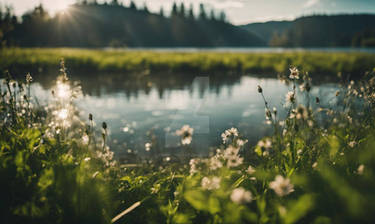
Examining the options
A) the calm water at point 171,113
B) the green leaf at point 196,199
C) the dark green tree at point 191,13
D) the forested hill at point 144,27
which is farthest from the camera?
the dark green tree at point 191,13

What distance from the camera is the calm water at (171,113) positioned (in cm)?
627

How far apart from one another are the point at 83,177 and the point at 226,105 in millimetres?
8075

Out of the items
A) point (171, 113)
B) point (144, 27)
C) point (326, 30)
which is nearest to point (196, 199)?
point (171, 113)

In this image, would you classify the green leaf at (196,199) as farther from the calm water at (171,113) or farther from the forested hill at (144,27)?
the forested hill at (144,27)

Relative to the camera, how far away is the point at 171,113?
28.7 feet

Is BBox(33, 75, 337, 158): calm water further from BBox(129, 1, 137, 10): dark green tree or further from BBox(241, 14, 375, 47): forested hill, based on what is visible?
BBox(129, 1, 137, 10): dark green tree

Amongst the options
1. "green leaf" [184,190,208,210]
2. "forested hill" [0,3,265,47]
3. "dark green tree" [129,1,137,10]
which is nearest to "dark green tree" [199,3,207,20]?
"forested hill" [0,3,265,47]

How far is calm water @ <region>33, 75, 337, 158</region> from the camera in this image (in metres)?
6.27

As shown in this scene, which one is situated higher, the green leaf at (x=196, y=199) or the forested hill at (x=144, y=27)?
the forested hill at (x=144, y=27)

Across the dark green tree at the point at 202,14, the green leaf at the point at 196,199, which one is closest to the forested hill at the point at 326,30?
the dark green tree at the point at 202,14

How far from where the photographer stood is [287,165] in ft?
8.17

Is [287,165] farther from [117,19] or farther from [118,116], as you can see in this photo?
[117,19]

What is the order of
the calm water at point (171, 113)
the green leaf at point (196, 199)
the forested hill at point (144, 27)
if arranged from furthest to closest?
1. the forested hill at point (144, 27)
2. the calm water at point (171, 113)
3. the green leaf at point (196, 199)

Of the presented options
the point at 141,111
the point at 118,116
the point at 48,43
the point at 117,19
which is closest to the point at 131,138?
the point at 118,116
